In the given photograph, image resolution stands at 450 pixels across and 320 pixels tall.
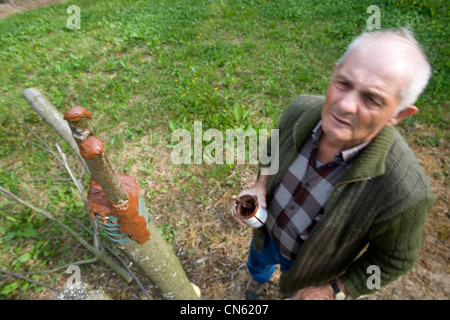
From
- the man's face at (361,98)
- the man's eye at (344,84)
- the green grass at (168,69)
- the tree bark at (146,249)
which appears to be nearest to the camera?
the tree bark at (146,249)

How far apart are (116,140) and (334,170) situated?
3642 millimetres

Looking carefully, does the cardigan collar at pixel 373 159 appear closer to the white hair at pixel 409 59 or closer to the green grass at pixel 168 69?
the white hair at pixel 409 59

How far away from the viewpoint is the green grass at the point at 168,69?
3779mm

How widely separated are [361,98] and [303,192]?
0.63m

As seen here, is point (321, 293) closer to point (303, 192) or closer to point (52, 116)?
point (303, 192)

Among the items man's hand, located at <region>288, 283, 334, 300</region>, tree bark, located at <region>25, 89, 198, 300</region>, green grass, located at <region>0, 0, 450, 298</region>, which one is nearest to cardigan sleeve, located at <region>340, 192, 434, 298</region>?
man's hand, located at <region>288, 283, 334, 300</region>

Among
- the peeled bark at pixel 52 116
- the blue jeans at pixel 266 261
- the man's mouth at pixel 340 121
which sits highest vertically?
the peeled bark at pixel 52 116

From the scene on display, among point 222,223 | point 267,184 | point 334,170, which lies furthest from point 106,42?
point 334,170

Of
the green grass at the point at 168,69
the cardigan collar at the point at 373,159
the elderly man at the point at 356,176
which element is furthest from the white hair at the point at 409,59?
the green grass at the point at 168,69

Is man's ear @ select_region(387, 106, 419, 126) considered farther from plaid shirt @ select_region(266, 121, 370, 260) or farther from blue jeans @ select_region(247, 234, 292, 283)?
blue jeans @ select_region(247, 234, 292, 283)

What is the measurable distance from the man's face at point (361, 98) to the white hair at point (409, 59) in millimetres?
44

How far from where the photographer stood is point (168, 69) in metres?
5.12

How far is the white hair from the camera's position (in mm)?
1114

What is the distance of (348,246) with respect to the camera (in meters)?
1.46
